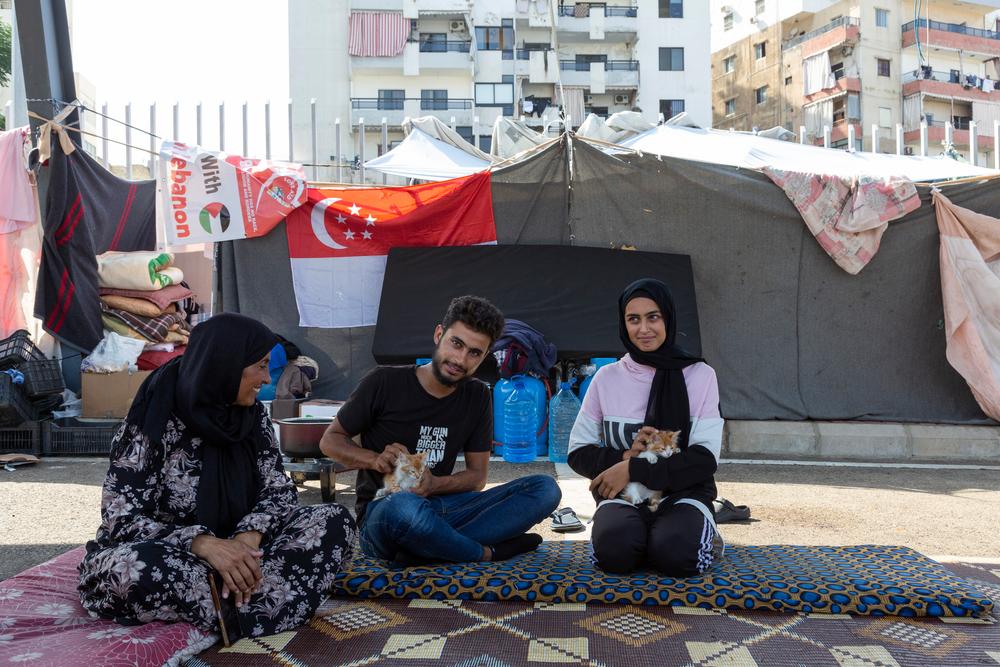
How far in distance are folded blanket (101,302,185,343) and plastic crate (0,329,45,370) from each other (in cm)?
66

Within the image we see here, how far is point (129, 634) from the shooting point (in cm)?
248

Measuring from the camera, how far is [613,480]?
3320 mm

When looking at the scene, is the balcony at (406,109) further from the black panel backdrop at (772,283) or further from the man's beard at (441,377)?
the man's beard at (441,377)

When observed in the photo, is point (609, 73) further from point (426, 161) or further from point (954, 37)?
point (426, 161)

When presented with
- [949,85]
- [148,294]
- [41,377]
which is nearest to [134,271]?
[148,294]

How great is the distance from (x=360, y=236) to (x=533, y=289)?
64.8 inches

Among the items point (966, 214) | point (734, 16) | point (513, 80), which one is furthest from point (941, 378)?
point (734, 16)

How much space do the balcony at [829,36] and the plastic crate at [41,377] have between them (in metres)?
35.3

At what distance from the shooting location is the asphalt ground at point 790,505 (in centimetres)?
423

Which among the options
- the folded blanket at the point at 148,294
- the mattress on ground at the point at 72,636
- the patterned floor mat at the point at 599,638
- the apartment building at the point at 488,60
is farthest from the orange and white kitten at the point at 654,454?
the apartment building at the point at 488,60

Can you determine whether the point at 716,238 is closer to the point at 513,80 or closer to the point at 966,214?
the point at 966,214

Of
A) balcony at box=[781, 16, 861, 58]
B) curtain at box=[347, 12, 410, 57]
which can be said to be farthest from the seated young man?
balcony at box=[781, 16, 861, 58]

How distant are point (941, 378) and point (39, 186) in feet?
26.4

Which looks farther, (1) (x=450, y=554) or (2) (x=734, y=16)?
(2) (x=734, y=16)
